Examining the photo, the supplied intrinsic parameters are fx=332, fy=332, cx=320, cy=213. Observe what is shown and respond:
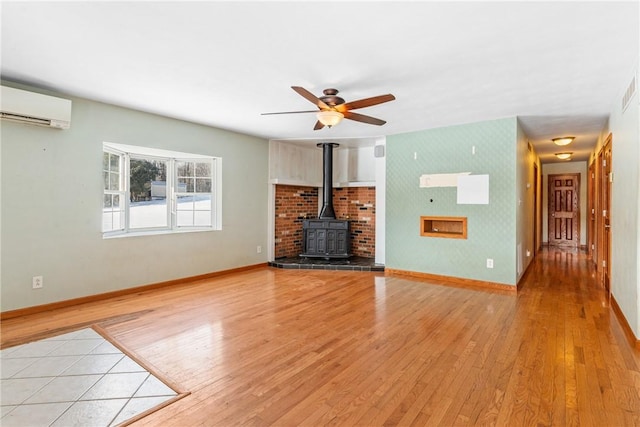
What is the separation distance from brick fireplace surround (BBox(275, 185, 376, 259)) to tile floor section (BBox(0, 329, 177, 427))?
13.1 feet

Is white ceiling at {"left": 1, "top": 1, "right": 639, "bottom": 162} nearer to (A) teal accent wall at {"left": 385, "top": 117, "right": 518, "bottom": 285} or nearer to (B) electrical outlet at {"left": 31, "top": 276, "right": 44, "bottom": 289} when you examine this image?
(A) teal accent wall at {"left": 385, "top": 117, "right": 518, "bottom": 285}

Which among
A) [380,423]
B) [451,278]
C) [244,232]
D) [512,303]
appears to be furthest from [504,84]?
[244,232]

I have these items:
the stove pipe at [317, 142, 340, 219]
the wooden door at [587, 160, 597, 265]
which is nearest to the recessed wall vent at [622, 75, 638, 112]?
the wooden door at [587, 160, 597, 265]

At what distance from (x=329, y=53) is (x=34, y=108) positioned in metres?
2.94

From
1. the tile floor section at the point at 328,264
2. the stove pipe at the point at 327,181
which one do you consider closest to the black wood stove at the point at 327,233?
the stove pipe at the point at 327,181

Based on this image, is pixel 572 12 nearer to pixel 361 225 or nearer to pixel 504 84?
pixel 504 84

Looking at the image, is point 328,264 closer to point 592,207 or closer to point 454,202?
point 454,202

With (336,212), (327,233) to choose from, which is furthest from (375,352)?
(336,212)

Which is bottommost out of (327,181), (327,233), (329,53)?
(327,233)

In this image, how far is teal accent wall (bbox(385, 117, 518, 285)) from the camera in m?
4.48

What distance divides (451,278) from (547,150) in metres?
4.01

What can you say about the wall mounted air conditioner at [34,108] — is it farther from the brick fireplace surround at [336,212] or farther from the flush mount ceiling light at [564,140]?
the flush mount ceiling light at [564,140]

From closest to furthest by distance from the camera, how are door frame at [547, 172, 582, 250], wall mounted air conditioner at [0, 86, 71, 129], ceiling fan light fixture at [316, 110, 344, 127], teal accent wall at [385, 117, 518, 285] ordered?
1. wall mounted air conditioner at [0, 86, 71, 129]
2. ceiling fan light fixture at [316, 110, 344, 127]
3. teal accent wall at [385, 117, 518, 285]
4. door frame at [547, 172, 582, 250]

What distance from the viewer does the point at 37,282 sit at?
349cm
